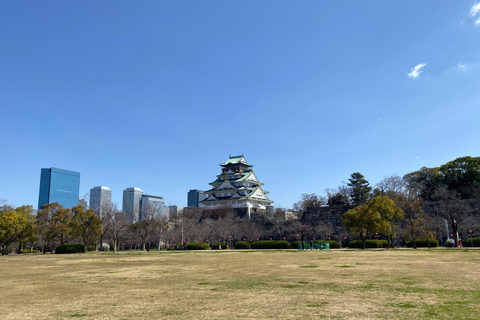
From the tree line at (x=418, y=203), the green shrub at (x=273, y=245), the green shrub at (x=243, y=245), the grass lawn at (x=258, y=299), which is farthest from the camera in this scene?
the green shrub at (x=243, y=245)

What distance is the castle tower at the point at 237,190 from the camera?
79500mm

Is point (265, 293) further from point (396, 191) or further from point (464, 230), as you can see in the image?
point (396, 191)

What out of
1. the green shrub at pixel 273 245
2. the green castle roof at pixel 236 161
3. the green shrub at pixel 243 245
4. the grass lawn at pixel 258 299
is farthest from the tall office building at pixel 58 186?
the grass lawn at pixel 258 299

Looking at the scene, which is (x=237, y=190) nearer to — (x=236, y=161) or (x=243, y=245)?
(x=236, y=161)

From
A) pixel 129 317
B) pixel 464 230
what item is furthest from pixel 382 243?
pixel 129 317

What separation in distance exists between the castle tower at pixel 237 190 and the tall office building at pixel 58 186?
109781 millimetres

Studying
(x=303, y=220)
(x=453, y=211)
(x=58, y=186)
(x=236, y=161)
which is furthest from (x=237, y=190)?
(x=58, y=186)

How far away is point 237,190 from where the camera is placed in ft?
269

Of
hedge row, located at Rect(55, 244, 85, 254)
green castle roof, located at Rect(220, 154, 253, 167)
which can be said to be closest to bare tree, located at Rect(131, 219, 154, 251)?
hedge row, located at Rect(55, 244, 85, 254)

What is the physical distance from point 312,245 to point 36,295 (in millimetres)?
35075

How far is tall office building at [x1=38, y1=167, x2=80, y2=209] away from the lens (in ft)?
550

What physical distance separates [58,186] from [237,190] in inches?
4948

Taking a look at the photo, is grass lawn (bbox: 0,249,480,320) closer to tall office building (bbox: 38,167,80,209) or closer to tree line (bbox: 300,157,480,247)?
tree line (bbox: 300,157,480,247)

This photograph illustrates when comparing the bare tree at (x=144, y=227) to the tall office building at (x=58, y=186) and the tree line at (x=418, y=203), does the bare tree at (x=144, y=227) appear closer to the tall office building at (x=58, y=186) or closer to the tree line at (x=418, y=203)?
the tree line at (x=418, y=203)
